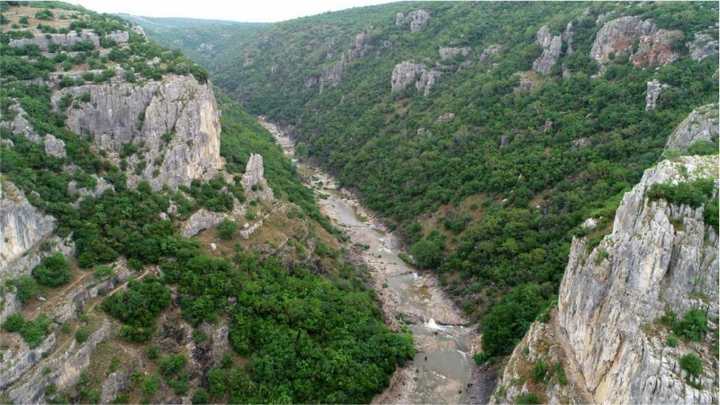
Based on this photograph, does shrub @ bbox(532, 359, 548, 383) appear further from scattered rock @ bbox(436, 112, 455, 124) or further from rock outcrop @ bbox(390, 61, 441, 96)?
rock outcrop @ bbox(390, 61, 441, 96)

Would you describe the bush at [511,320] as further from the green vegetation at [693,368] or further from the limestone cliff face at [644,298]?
the green vegetation at [693,368]

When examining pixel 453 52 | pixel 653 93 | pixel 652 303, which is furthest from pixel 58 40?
pixel 453 52

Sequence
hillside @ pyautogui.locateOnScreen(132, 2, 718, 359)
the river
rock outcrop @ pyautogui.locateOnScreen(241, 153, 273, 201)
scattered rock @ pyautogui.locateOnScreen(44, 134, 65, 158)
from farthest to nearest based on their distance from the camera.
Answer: rock outcrop @ pyautogui.locateOnScreen(241, 153, 273, 201) → hillside @ pyautogui.locateOnScreen(132, 2, 718, 359) → the river → scattered rock @ pyautogui.locateOnScreen(44, 134, 65, 158)

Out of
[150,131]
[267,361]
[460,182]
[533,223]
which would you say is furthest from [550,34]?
[267,361]

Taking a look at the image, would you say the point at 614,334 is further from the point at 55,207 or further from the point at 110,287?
the point at 55,207

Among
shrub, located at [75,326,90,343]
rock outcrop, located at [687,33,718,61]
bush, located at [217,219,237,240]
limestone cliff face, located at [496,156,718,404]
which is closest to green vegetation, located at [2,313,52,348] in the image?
shrub, located at [75,326,90,343]

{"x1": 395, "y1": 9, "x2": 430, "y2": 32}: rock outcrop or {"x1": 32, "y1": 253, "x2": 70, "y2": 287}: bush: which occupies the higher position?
{"x1": 395, "y1": 9, "x2": 430, "y2": 32}: rock outcrop

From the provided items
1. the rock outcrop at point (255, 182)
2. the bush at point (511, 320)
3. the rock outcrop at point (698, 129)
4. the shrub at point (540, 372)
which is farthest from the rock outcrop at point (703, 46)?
the rock outcrop at point (255, 182)

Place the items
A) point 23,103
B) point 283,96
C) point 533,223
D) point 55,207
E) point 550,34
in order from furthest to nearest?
1. point 283,96
2. point 550,34
3. point 533,223
4. point 23,103
5. point 55,207
